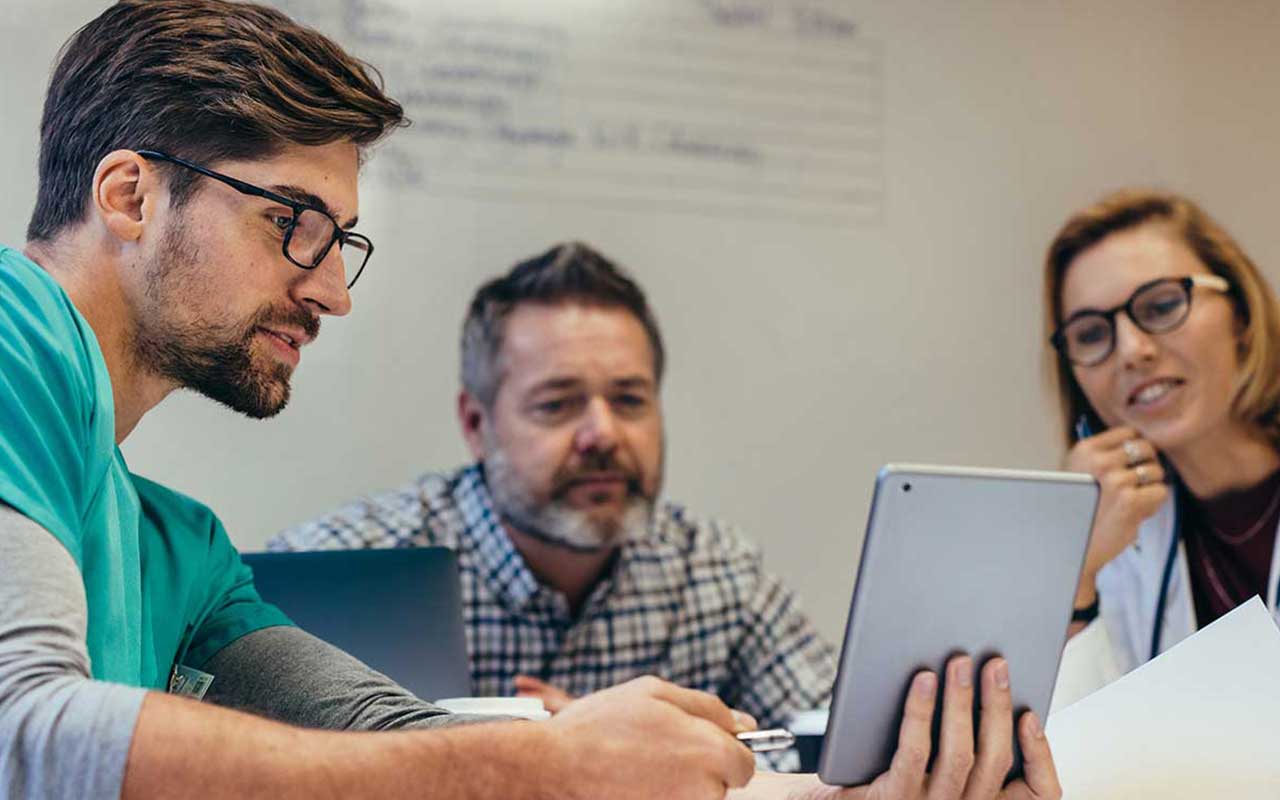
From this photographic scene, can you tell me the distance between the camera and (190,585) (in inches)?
43.2

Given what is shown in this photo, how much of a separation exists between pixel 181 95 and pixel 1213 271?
156 centimetres

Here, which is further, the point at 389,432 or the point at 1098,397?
the point at 389,432

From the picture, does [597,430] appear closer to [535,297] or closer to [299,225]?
[535,297]

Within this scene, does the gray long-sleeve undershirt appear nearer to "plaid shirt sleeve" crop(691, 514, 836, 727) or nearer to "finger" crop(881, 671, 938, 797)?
"finger" crop(881, 671, 938, 797)

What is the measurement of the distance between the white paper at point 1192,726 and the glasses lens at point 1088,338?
100 cm

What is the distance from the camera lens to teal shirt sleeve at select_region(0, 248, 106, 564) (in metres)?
0.78

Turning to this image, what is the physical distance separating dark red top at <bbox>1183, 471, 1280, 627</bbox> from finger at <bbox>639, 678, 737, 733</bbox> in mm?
1281

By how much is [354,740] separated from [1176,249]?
5.55 ft

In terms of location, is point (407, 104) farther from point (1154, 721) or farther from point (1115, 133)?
point (1154, 721)

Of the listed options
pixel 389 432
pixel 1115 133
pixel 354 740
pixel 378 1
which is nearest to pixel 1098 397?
pixel 1115 133

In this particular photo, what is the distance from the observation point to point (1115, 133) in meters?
2.79

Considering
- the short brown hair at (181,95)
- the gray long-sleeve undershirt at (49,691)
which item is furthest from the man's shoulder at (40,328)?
the short brown hair at (181,95)

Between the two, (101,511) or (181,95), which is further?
(181,95)

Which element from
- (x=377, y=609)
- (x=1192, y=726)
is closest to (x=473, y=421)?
(x=377, y=609)
